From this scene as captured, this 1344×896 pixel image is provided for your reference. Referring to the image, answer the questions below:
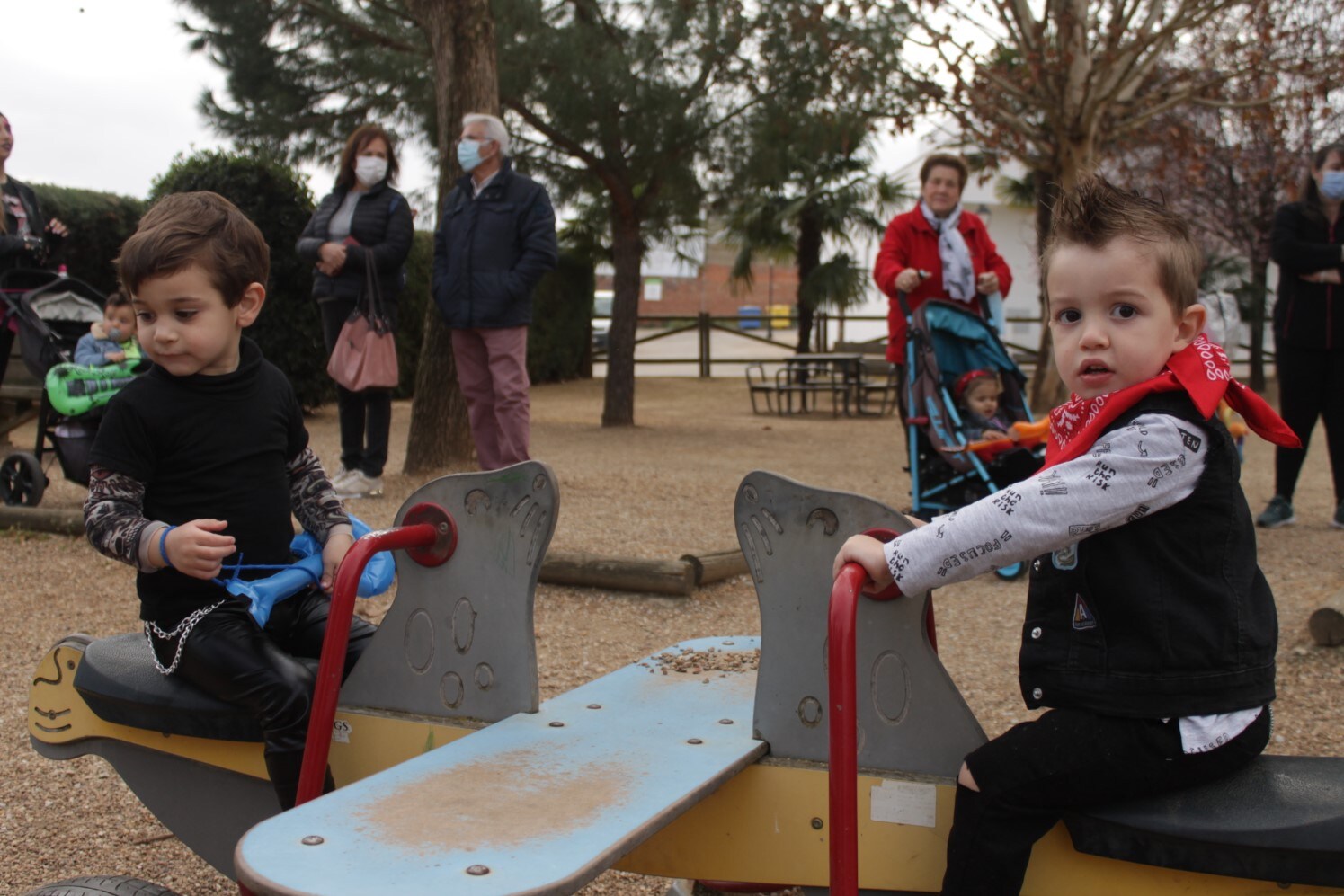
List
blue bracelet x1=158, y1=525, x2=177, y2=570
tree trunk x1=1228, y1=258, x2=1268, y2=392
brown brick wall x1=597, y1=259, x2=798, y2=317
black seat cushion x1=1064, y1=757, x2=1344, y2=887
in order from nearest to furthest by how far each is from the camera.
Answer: black seat cushion x1=1064, y1=757, x2=1344, y2=887
blue bracelet x1=158, y1=525, x2=177, y2=570
tree trunk x1=1228, y1=258, x2=1268, y2=392
brown brick wall x1=597, y1=259, x2=798, y2=317

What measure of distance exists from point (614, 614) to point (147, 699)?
7.93ft

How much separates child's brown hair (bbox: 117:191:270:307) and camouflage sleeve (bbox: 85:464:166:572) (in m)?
0.36

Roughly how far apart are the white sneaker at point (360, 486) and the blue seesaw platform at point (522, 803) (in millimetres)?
4617

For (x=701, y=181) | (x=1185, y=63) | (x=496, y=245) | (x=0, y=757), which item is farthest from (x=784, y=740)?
(x=1185, y=63)

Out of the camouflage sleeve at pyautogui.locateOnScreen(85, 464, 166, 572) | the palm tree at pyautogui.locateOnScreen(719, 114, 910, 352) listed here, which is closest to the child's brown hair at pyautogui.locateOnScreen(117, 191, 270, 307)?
the camouflage sleeve at pyautogui.locateOnScreen(85, 464, 166, 572)

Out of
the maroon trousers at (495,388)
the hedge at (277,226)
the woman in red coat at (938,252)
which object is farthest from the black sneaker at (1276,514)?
the hedge at (277,226)

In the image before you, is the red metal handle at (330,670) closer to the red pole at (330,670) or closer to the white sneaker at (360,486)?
the red pole at (330,670)

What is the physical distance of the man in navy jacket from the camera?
6.41 meters

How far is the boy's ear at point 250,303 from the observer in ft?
8.02

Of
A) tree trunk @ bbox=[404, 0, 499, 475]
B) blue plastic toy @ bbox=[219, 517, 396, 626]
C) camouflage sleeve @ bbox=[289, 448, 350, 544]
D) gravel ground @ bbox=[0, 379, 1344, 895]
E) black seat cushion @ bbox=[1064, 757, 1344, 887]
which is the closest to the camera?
black seat cushion @ bbox=[1064, 757, 1344, 887]

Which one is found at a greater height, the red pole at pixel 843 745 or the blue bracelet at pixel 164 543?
the blue bracelet at pixel 164 543

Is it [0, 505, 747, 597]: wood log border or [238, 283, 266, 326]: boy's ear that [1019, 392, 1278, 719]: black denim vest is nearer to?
[238, 283, 266, 326]: boy's ear

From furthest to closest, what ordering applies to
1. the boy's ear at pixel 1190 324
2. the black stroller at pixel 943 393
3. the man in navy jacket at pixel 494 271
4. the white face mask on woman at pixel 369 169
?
the white face mask on woman at pixel 369 169
the man in navy jacket at pixel 494 271
the black stroller at pixel 943 393
the boy's ear at pixel 1190 324

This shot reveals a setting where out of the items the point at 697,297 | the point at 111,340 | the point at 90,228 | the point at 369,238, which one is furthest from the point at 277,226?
the point at 697,297
